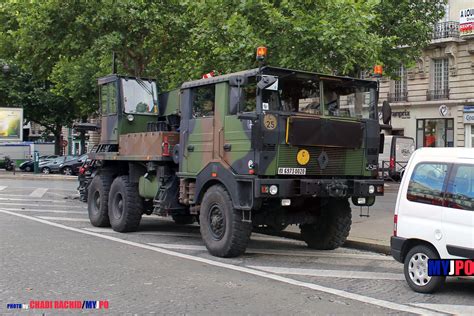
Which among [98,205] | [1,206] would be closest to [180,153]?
[98,205]

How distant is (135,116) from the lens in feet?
41.5

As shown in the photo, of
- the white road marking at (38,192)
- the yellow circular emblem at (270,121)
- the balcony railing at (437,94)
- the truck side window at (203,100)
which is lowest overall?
the white road marking at (38,192)

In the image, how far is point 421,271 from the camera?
6.89 m

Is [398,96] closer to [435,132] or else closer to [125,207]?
[435,132]

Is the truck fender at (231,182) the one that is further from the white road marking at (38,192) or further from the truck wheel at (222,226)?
the white road marking at (38,192)

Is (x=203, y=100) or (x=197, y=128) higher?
(x=203, y=100)

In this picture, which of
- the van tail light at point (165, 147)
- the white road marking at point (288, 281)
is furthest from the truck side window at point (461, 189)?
the van tail light at point (165, 147)

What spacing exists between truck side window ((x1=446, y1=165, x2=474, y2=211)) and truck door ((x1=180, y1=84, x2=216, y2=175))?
4.08 metres

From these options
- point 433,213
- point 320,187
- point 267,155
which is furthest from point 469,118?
point 433,213

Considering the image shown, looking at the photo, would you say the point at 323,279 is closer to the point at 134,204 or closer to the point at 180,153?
the point at 180,153

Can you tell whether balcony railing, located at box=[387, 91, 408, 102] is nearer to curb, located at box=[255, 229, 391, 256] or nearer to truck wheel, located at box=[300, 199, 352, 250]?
curb, located at box=[255, 229, 391, 256]

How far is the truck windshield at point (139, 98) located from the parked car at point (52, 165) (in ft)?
94.5

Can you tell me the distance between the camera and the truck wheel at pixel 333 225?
9.99 metres

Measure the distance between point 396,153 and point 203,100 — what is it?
2466cm
